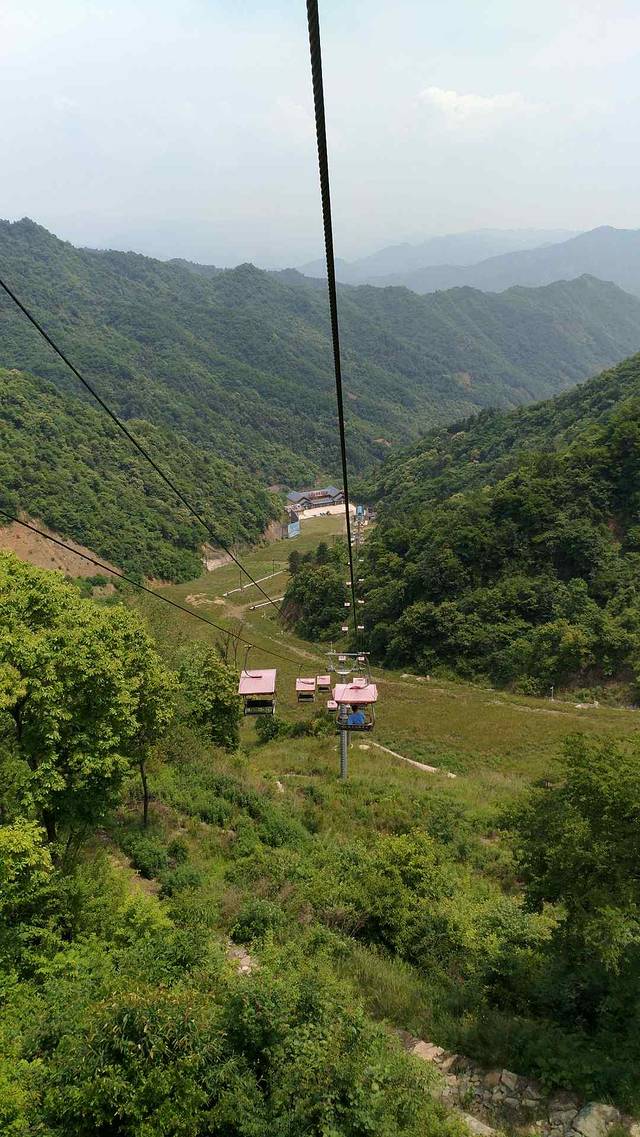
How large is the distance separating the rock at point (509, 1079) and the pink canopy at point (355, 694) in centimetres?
1572

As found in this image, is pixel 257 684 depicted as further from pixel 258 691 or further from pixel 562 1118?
pixel 562 1118

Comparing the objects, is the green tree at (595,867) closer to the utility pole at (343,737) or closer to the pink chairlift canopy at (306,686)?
the utility pole at (343,737)

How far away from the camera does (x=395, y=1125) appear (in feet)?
25.6

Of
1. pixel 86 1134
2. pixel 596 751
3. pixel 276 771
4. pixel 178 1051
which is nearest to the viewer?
pixel 86 1134

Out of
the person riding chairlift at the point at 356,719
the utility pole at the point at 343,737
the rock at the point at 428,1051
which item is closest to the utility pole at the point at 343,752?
the utility pole at the point at 343,737

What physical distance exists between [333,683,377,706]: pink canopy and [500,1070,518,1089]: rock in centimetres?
1572

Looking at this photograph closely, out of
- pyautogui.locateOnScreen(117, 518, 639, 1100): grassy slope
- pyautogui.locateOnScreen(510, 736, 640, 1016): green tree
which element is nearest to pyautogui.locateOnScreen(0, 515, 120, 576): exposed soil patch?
pyautogui.locateOnScreen(117, 518, 639, 1100): grassy slope

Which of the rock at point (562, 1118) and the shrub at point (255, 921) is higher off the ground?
the shrub at point (255, 921)

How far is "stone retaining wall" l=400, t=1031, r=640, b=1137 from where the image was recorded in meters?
9.15

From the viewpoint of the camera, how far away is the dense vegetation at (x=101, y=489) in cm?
8006

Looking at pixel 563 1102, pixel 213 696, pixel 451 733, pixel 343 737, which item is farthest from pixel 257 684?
pixel 563 1102

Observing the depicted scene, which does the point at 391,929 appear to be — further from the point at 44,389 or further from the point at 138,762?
the point at 44,389

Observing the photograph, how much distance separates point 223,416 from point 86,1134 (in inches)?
7086

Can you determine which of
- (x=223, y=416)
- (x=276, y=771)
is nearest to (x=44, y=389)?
(x=223, y=416)
